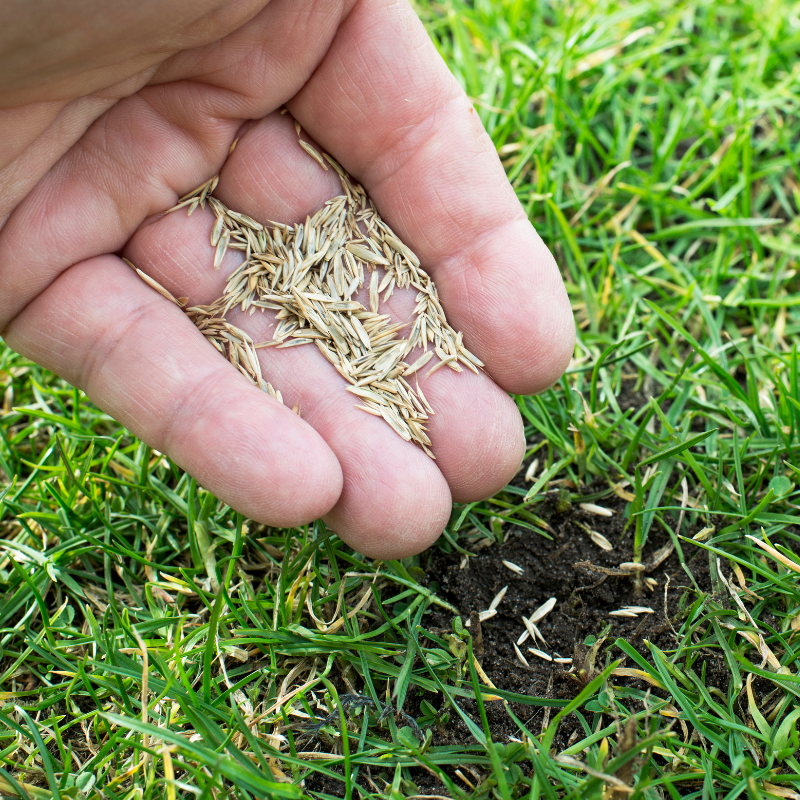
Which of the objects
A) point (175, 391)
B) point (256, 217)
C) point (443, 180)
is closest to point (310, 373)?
point (175, 391)

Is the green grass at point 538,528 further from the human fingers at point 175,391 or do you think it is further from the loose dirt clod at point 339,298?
the loose dirt clod at point 339,298

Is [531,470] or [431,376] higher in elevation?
[431,376]

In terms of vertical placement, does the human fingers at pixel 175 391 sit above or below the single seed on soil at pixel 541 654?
above

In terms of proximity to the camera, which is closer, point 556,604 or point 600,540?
point 556,604

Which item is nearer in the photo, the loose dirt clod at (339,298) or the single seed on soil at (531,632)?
the single seed on soil at (531,632)

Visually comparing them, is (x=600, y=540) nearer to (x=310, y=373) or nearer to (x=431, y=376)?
(x=431, y=376)

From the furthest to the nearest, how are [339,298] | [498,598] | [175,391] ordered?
A: [339,298] → [498,598] → [175,391]

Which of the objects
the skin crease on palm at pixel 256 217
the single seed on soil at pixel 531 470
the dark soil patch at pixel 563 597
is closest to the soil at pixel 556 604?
the dark soil patch at pixel 563 597
